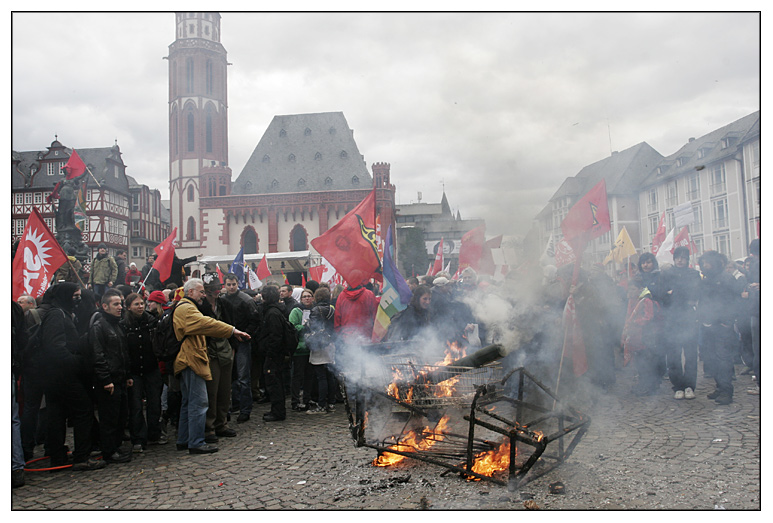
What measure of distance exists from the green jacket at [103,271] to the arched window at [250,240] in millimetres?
39418

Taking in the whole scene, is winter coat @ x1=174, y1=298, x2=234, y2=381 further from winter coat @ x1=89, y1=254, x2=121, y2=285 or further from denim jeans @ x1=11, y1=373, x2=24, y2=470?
winter coat @ x1=89, y1=254, x2=121, y2=285

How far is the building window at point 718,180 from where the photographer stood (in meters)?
29.6

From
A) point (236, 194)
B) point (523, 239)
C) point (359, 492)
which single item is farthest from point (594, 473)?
point (236, 194)

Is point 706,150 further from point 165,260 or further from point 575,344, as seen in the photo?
point 165,260

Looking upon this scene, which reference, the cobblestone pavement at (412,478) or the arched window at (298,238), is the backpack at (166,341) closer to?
the cobblestone pavement at (412,478)

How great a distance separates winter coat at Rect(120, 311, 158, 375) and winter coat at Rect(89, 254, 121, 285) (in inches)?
238

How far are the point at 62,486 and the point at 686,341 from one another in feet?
24.3

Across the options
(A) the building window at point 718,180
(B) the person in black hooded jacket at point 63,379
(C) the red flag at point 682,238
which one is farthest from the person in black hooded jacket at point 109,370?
(A) the building window at point 718,180

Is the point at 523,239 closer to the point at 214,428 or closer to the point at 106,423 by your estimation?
the point at 214,428

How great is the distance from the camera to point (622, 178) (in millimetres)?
26344

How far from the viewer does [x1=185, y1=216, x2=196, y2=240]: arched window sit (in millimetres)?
52388

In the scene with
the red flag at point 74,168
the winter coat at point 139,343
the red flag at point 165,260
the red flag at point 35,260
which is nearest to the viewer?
the winter coat at point 139,343

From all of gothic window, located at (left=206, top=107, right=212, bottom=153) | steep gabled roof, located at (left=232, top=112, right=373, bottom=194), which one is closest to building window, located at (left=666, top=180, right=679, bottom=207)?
steep gabled roof, located at (left=232, top=112, right=373, bottom=194)

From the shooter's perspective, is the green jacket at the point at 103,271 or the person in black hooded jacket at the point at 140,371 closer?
the person in black hooded jacket at the point at 140,371
